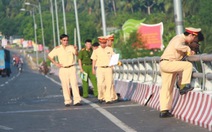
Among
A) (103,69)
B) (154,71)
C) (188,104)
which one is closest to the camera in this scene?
(188,104)

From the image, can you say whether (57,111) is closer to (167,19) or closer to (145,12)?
(167,19)

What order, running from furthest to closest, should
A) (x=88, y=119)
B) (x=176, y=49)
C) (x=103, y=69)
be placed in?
(x=103, y=69) < (x=88, y=119) < (x=176, y=49)

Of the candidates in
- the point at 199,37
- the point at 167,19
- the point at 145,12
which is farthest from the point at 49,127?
the point at 145,12

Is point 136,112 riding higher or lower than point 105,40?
lower

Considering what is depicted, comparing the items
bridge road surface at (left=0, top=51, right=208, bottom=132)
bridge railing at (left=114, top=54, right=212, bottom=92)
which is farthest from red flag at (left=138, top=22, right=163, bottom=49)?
bridge road surface at (left=0, top=51, right=208, bottom=132)

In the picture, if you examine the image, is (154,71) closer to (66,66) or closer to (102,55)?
(102,55)

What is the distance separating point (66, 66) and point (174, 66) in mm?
5931

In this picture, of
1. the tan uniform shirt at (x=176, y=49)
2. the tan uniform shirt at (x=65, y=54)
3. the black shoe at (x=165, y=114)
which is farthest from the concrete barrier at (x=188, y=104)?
the tan uniform shirt at (x=65, y=54)

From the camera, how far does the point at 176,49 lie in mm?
14984

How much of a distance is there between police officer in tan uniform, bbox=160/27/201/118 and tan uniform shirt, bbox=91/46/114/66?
5827 millimetres

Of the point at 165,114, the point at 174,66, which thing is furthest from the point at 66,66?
the point at 174,66

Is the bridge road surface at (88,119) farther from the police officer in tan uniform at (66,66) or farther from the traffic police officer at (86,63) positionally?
the traffic police officer at (86,63)

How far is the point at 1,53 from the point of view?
274 ft

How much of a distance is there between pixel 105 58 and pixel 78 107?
191 centimetres
